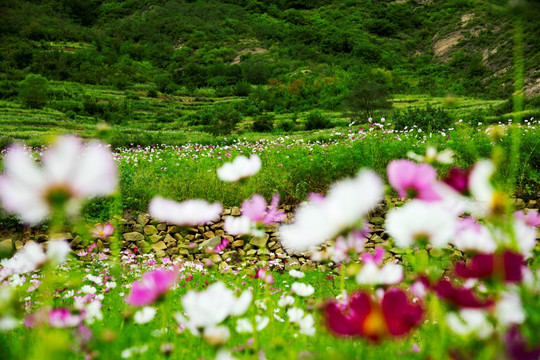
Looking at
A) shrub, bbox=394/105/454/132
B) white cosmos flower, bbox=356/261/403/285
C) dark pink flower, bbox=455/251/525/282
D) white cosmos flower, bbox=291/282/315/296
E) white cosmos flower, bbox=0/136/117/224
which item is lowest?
shrub, bbox=394/105/454/132

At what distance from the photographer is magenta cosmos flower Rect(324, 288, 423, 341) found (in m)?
0.37

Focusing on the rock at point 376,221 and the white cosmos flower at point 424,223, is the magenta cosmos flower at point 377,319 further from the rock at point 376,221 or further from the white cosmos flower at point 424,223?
the rock at point 376,221

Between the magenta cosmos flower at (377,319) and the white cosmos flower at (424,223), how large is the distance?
83 millimetres

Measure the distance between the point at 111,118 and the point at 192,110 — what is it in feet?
21.9

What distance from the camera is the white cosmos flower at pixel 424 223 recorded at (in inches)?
18.5

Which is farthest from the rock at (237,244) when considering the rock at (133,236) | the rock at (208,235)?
the rock at (133,236)

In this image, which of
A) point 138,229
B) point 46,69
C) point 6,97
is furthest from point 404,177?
point 46,69

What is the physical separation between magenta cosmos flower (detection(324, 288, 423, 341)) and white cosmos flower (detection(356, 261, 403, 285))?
74 mm

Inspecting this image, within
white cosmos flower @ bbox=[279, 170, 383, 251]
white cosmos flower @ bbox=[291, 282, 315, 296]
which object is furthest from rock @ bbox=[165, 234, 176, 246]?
white cosmos flower @ bbox=[279, 170, 383, 251]

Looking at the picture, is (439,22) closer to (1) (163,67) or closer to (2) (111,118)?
(1) (163,67)

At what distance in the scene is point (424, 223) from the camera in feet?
1.58

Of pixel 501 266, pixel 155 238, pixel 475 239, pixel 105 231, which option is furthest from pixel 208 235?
pixel 501 266

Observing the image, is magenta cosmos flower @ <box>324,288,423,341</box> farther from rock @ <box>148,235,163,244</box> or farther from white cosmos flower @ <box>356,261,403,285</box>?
rock @ <box>148,235,163,244</box>

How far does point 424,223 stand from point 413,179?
80mm
